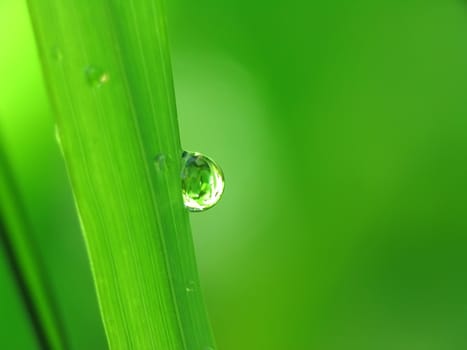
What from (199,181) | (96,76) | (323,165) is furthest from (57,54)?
(323,165)

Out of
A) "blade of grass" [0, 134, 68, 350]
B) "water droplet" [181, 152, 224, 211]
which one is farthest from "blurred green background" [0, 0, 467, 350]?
"water droplet" [181, 152, 224, 211]

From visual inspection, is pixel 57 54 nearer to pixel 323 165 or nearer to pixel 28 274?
pixel 28 274

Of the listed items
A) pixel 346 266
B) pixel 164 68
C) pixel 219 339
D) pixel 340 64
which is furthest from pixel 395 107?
pixel 164 68

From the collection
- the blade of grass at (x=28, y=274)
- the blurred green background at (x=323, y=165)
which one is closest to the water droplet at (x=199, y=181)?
the blade of grass at (x=28, y=274)

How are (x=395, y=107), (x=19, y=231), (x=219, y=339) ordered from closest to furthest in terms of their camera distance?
(x=19, y=231), (x=219, y=339), (x=395, y=107)

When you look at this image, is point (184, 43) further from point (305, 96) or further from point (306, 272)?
point (306, 272)

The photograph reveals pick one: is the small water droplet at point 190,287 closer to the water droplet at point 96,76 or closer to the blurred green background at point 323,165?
the water droplet at point 96,76
